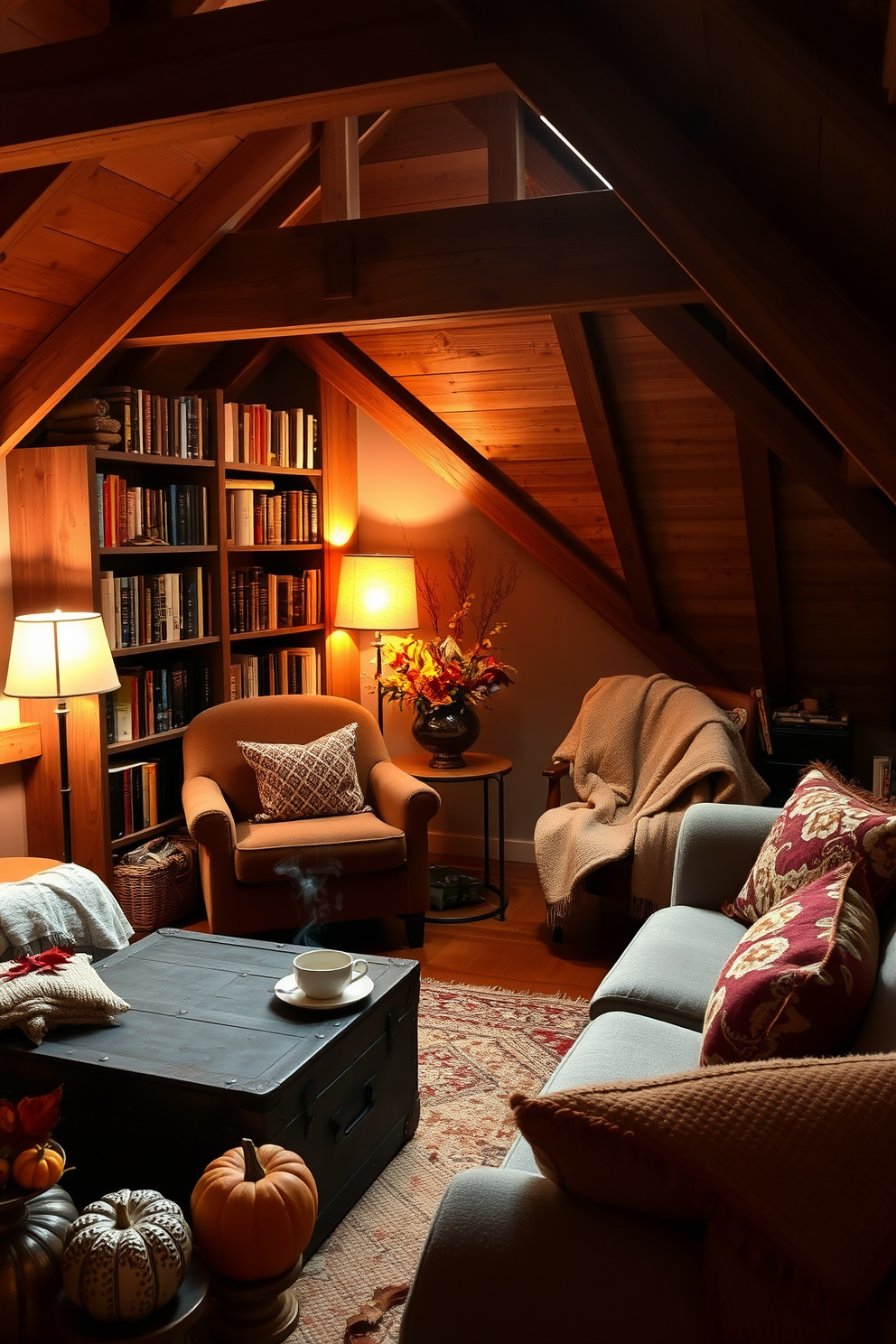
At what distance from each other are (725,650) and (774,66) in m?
3.28

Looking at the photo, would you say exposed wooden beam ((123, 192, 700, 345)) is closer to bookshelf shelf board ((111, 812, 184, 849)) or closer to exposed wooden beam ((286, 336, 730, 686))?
exposed wooden beam ((286, 336, 730, 686))

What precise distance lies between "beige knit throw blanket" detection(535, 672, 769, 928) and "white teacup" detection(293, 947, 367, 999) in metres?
1.48

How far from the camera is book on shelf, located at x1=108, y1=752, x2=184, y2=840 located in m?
4.00

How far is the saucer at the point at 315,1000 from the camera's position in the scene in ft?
7.88

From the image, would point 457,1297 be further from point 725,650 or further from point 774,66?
point 725,650

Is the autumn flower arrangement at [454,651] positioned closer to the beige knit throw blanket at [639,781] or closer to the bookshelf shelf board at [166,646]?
the beige knit throw blanket at [639,781]

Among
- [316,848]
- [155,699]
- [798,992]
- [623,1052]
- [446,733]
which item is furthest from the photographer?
[446,733]

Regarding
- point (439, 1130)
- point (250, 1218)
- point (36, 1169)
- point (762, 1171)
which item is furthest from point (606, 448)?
point (762, 1171)

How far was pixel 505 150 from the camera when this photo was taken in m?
3.46

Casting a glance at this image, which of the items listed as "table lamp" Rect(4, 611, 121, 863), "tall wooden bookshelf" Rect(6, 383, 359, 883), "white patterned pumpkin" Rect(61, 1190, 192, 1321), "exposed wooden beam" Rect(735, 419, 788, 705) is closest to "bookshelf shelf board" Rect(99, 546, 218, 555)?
"tall wooden bookshelf" Rect(6, 383, 359, 883)

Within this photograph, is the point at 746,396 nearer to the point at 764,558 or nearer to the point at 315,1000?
the point at 764,558

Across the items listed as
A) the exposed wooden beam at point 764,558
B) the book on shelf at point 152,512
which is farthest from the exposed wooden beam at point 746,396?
the book on shelf at point 152,512

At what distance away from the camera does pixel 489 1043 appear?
10.3ft

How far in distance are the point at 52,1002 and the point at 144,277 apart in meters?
2.32
